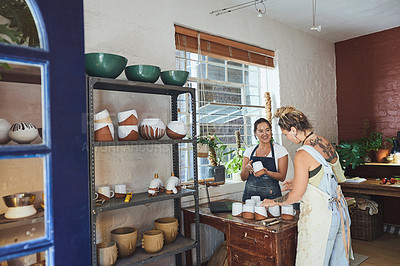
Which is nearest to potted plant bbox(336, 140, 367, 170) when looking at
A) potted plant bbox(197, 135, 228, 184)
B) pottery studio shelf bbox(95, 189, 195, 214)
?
potted plant bbox(197, 135, 228, 184)

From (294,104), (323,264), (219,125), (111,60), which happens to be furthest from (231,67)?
(323,264)

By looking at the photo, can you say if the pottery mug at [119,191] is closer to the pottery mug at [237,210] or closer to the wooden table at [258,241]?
the wooden table at [258,241]

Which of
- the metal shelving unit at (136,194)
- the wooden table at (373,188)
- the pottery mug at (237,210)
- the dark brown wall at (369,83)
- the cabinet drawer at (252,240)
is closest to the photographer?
the metal shelving unit at (136,194)

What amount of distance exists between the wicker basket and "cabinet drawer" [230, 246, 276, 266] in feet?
8.04

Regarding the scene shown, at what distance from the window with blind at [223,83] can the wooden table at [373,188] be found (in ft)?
5.02

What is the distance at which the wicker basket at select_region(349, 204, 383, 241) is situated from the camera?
4.34 m

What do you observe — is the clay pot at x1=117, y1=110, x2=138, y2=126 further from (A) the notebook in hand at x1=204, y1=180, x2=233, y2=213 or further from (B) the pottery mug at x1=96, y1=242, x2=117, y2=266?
(A) the notebook in hand at x1=204, y1=180, x2=233, y2=213

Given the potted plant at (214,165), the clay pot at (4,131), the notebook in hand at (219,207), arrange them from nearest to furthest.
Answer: the clay pot at (4,131) → the notebook in hand at (219,207) → the potted plant at (214,165)

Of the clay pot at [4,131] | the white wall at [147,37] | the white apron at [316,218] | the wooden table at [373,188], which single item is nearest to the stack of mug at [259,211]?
the white apron at [316,218]

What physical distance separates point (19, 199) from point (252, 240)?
165cm

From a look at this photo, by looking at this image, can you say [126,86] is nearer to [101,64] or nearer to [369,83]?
[101,64]

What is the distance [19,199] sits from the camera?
52.6 inches

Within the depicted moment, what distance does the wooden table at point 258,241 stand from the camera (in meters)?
2.29

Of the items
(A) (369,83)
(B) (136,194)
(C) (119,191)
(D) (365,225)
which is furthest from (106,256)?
(A) (369,83)
